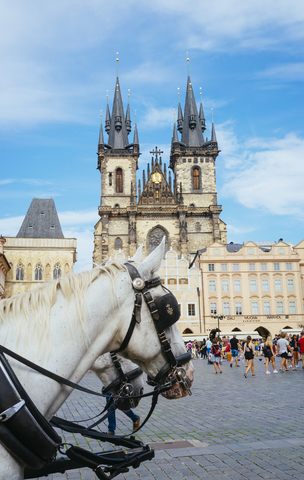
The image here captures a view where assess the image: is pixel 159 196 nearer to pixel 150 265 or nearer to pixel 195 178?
pixel 195 178

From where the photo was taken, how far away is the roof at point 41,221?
51.8 meters

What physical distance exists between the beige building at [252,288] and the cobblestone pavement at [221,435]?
32739 millimetres

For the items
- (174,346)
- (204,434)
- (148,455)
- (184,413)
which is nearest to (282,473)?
(204,434)

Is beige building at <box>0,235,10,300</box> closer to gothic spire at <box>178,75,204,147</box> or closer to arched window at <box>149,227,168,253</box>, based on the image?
arched window at <box>149,227,168,253</box>

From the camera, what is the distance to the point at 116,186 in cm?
5588

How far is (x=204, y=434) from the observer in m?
5.71

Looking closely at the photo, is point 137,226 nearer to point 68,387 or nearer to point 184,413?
point 184,413

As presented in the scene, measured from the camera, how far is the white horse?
177cm

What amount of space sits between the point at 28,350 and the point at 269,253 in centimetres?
4418

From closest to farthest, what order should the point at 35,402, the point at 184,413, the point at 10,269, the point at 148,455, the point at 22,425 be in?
the point at 22,425 → the point at 35,402 → the point at 148,455 → the point at 184,413 → the point at 10,269

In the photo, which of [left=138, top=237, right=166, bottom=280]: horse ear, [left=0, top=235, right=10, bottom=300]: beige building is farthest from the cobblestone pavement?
[left=0, top=235, right=10, bottom=300]: beige building

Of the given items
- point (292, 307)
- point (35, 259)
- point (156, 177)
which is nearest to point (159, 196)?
point (156, 177)

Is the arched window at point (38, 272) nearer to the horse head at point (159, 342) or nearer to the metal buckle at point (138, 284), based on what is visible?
the horse head at point (159, 342)

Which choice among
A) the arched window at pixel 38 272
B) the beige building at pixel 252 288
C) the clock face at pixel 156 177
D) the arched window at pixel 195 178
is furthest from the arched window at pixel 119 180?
the beige building at pixel 252 288
